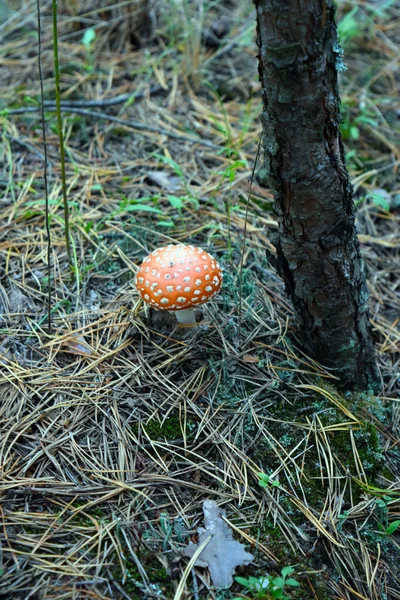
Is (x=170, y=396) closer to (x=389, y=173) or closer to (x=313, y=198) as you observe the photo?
(x=313, y=198)

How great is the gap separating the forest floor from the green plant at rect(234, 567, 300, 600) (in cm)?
4

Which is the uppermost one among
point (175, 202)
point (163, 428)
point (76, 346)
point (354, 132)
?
point (175, 202)

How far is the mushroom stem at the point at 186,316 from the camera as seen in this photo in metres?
3.34

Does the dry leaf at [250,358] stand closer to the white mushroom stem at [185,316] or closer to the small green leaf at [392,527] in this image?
the white mushroom stem at [185,316]

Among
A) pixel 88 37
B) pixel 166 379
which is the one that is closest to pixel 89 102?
pixel 88 37

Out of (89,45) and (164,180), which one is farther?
(89,45)

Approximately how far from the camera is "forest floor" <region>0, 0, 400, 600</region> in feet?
8.17

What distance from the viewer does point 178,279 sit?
2979 mm

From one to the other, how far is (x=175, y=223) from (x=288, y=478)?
2052mm

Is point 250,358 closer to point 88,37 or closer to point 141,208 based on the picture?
point 141,208

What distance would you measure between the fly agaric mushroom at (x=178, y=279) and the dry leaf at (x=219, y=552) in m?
1.11

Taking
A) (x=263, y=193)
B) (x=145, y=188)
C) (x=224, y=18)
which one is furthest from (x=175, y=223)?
(x=224, y=18)

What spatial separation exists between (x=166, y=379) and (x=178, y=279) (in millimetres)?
594

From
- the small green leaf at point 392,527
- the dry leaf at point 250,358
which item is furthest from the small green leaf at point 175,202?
the small green leaf at point 392,527
